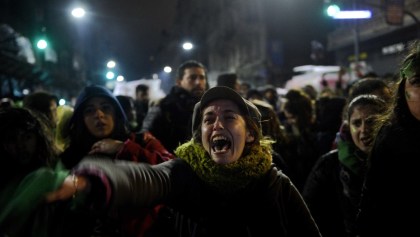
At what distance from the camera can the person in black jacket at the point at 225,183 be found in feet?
7.75

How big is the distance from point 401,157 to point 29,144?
9.42ft

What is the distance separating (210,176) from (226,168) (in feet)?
0.38

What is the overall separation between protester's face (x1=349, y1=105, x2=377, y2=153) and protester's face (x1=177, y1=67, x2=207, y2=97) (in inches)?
95.5

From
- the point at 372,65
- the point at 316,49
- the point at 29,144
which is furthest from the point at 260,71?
the point at 29,144

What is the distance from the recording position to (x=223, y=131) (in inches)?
103

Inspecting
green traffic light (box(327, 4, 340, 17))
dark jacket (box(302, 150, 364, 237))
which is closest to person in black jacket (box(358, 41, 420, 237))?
dark jacket (box(302, 150, 364, 237))

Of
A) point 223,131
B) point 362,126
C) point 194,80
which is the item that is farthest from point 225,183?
point 194,80

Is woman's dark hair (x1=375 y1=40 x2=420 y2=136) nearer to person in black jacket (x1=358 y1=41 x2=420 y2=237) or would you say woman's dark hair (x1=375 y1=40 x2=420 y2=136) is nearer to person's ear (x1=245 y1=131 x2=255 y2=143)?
person in black jacket (x1=358 y1=41 x2=420 y2=237)

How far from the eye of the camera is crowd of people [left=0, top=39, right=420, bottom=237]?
1.74m

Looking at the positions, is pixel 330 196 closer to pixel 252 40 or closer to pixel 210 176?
pixel 210 176

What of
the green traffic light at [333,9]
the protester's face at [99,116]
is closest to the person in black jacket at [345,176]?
the protester's face at [99,116]

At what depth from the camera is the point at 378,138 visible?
249 centimetres

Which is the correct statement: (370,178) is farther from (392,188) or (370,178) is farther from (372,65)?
(372,65)

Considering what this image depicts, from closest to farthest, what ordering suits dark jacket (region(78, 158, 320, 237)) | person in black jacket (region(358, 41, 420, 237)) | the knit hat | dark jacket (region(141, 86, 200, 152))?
1. person in black jacket (region(358, 41, 420, 237))
2. dark jacket (region(78, 158, 320, 237))
3. the knit hat
4. dark jacket (region(141, 86, 200, 152))
